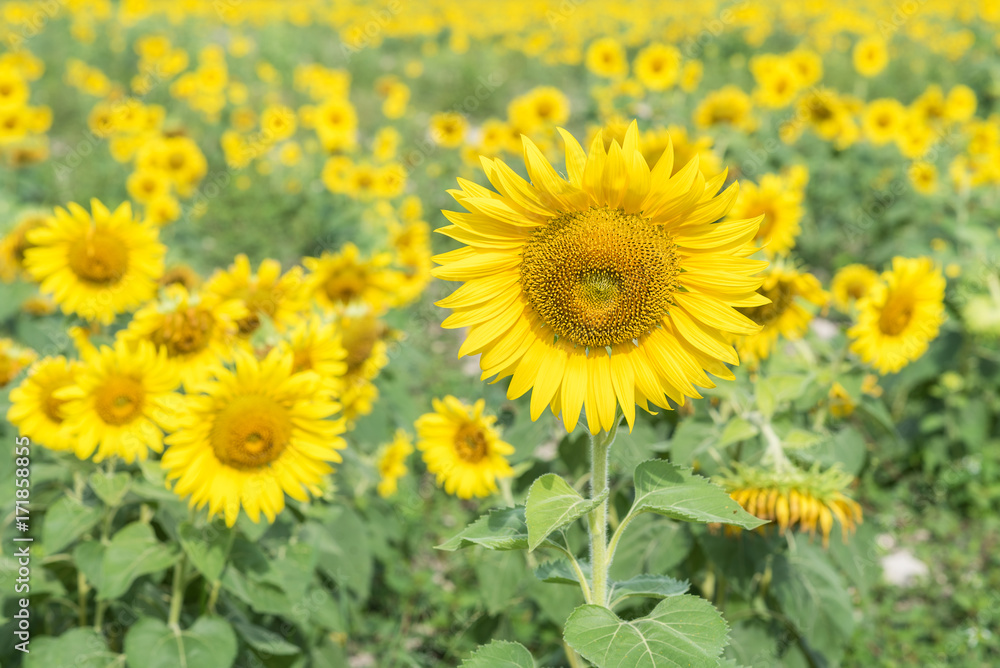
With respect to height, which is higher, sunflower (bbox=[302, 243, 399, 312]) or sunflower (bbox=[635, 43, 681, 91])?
sunflower (bbox=[635, 43, 681, 91])

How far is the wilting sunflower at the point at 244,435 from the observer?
1891 mm

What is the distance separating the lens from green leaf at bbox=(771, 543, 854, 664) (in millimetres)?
2346

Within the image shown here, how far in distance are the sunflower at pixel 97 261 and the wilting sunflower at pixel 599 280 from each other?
71.5 inches

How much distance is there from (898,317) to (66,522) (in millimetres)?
2684

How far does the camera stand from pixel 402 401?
11.7ft

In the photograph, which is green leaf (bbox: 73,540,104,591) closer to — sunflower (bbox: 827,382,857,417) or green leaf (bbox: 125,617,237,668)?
green leaf (bbox: 125,617,237,668)

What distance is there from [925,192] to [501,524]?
17.7 ft

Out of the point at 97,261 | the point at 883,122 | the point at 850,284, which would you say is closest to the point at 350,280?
the point at 97,261

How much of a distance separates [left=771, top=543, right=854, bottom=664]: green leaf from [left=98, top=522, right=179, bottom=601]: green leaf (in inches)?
71.4

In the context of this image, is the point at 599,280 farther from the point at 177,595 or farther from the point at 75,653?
the point at 75,653

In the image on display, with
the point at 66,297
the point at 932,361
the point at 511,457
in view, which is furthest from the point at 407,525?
the point at 932,361

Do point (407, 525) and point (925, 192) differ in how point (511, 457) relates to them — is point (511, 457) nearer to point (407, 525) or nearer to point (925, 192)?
point (407, 525)

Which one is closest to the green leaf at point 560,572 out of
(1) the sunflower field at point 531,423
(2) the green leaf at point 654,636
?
(1) the sunflower field at point 531,423

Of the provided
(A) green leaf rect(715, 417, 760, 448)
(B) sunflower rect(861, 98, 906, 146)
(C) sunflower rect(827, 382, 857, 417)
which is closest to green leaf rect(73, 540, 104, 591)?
(A) green leaf rect(715, 417, 760, 448)
